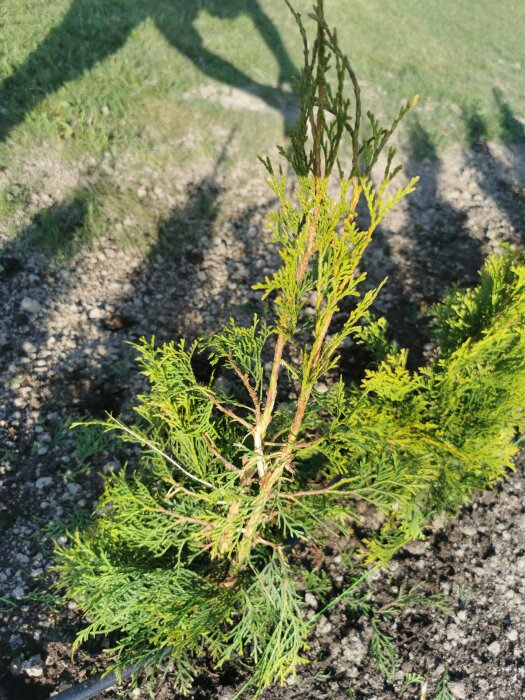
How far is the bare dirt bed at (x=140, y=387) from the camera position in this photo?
3.49 metres

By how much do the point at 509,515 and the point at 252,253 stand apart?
3.67m

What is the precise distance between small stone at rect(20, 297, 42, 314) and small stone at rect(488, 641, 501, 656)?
454 centimetres

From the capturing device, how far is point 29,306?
17.1 ft

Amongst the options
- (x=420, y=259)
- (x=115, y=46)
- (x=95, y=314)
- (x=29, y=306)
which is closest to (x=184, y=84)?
(x=115, y=46)

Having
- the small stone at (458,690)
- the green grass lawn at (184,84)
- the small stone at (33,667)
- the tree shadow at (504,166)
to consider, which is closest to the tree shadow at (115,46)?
the green grass lawn at (184,84)

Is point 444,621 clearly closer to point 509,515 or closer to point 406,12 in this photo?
point 509,515

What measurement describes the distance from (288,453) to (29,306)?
350cm

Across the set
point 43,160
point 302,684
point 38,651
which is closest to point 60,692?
point 38,651

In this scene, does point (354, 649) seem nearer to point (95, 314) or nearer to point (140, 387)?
point (140, 387)

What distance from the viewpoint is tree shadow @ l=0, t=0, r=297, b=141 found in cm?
703

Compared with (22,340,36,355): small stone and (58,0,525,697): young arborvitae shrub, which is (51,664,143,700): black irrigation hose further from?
(22,340,36,355): small stone

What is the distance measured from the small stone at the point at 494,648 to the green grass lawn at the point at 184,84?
5002 mm

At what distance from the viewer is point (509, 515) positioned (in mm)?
4328

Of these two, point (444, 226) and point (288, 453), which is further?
point (444, 226)
